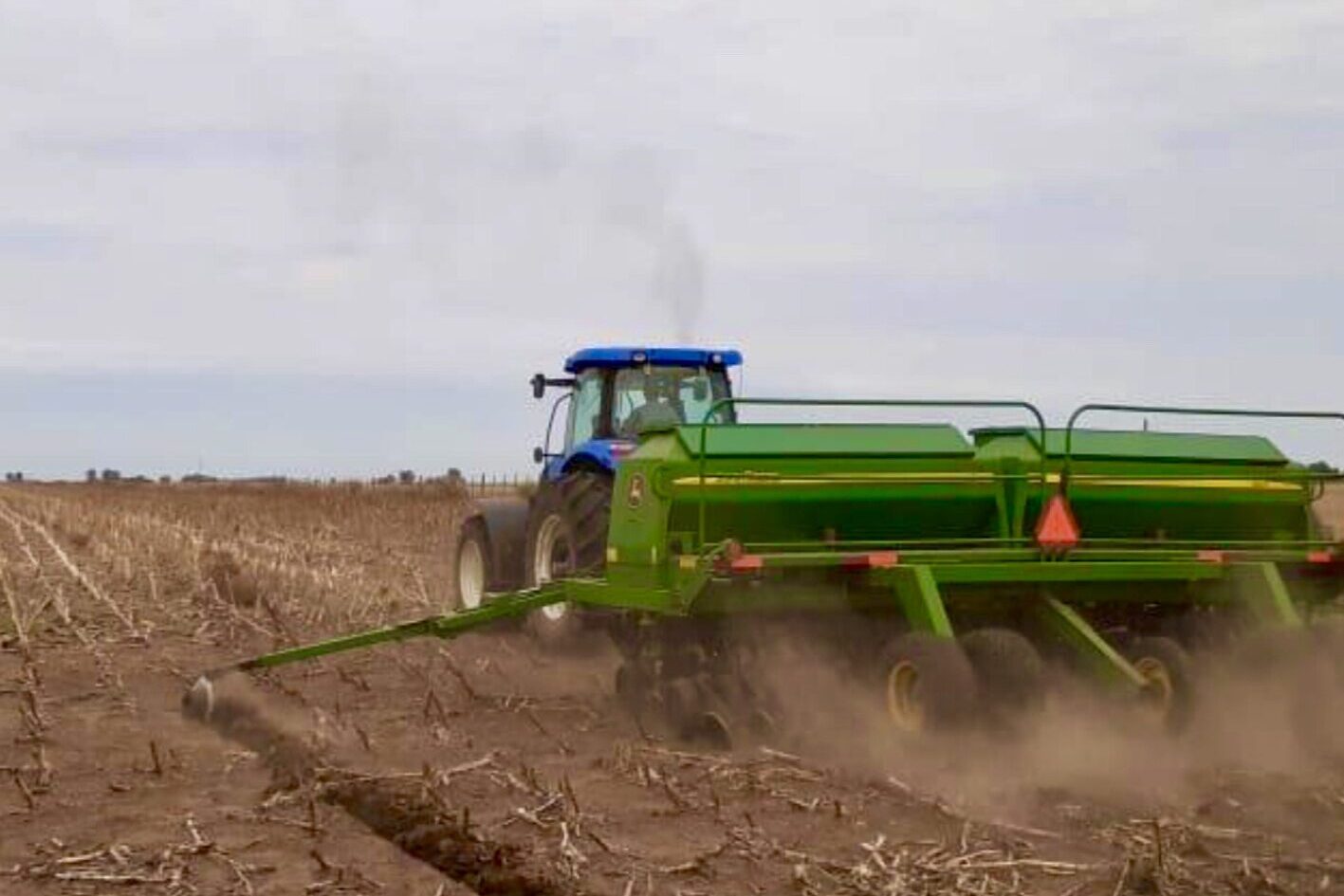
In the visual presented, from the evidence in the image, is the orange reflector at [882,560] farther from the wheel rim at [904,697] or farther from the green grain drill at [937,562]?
the wheel rim at [904,697]

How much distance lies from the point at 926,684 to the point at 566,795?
1853 mm

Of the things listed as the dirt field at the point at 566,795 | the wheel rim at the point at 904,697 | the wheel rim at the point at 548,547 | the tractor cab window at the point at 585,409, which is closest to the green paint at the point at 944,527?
the wheel rim at the point at 904,697

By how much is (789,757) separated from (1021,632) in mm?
1816

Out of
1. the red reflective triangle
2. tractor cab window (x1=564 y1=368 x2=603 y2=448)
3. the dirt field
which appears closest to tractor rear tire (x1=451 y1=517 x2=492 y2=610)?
the dirt field

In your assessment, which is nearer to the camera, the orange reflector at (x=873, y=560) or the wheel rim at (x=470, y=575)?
the orange reflector at (x=873, y=560)

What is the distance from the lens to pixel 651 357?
11070mm

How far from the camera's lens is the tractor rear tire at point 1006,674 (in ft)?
24.4

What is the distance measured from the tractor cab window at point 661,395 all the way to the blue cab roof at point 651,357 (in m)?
0.06

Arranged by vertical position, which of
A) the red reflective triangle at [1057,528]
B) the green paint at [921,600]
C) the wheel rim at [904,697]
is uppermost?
the red reflective triangle at [1057,528]

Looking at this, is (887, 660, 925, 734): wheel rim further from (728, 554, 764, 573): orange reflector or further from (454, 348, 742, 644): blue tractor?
(454, 348, 742, 644): blue tractor

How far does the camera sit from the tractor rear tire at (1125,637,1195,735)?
802 centimetres

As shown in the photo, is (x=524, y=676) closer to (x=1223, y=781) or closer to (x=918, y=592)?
(x=918, y=592)

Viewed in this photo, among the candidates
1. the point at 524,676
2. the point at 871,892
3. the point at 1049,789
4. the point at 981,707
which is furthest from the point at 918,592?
the point at 524,676

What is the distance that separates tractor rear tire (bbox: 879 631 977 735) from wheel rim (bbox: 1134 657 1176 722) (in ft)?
3.57
